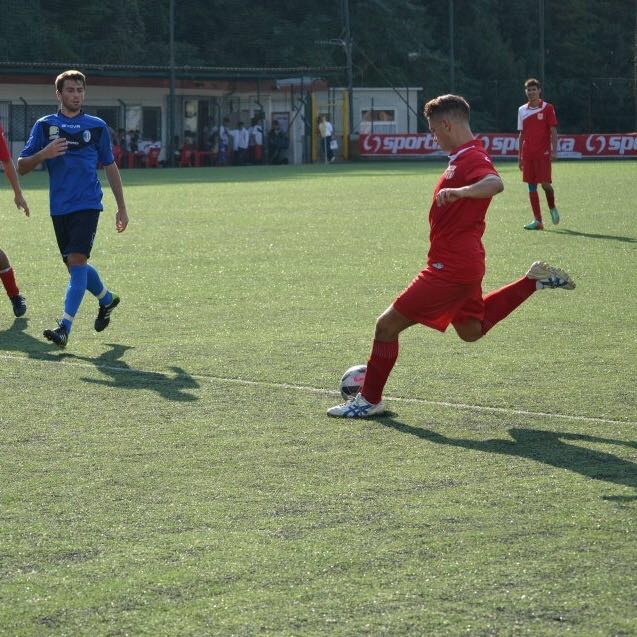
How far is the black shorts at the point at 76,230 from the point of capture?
9.48 m

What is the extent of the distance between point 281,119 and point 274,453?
49031 mm

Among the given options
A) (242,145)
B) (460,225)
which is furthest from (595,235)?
(242,145)

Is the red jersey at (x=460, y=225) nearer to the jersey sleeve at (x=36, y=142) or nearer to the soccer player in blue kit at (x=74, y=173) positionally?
the soccer player in blue kit at (x=74, y=173)

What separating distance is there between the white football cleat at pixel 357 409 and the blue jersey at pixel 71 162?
3344 millimetres

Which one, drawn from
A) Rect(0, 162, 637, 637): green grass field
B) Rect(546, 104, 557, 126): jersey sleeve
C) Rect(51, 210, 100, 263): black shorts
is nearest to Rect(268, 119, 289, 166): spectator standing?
Rect(546, 104, 557, 126): jersey sleeve

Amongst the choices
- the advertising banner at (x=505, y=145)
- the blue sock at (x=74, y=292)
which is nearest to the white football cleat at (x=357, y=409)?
the blue sock at (x=74, y=292)

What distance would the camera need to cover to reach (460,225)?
6832 millimetres

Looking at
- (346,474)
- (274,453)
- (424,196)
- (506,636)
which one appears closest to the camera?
(506,636)

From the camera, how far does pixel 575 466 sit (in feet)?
19.3

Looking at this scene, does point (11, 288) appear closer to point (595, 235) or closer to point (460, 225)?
point (460, 225)

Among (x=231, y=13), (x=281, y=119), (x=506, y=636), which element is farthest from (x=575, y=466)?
Answer: (x=231, y=13)

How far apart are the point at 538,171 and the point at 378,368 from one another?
12.5 m

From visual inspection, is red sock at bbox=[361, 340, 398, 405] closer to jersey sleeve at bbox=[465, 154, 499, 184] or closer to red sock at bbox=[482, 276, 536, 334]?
red sock at bbox=[482, 276, 536, 334]

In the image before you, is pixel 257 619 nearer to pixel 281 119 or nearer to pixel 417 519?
pixel 417 519
